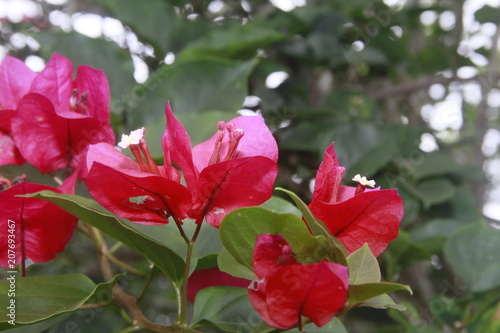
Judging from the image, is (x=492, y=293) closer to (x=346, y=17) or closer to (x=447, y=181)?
(x=447, y=181)

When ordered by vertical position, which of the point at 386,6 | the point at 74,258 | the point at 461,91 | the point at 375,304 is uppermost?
the point at 375,304

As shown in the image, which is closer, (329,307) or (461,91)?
(329,307)

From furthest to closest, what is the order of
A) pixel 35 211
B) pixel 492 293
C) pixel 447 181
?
pixel 447 181
pixel 492 293
pixel 35 211

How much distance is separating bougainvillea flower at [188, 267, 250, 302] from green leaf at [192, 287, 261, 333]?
0.04 m

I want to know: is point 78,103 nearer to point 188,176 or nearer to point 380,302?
point 188,176

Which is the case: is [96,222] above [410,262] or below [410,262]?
above

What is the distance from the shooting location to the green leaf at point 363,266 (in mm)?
367

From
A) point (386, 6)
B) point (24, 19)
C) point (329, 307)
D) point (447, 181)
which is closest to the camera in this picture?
point (329, 307)

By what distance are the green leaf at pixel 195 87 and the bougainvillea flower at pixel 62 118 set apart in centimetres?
25

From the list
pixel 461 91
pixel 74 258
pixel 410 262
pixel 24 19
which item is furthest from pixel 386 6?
pixel 24 19

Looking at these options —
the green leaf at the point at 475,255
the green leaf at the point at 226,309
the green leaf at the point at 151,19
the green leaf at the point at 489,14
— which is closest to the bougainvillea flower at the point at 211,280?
the green leaf at the point at 226,309

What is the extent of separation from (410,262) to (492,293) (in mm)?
120

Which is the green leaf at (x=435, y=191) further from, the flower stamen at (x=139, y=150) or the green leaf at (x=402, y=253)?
the flower stamen at (x=139, y=150)

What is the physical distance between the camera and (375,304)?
370 mm
